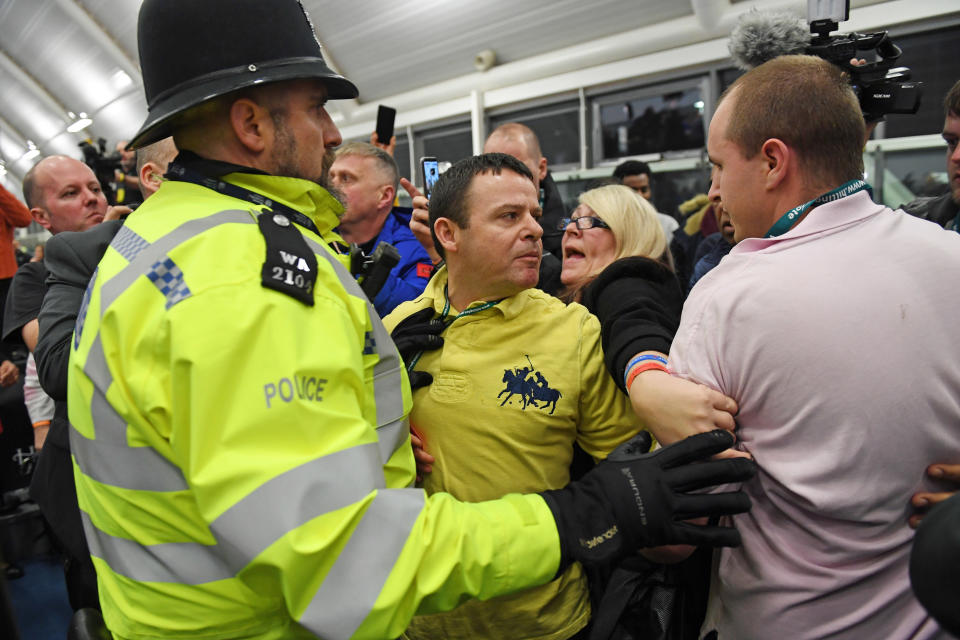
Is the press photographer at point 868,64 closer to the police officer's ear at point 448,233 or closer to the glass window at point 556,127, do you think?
the police officer's ear at point 448,233

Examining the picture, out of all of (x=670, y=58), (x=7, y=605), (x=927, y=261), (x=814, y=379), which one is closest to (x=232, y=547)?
(x=7, y=605)

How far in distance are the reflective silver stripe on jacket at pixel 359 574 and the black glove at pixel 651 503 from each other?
0.27 meters

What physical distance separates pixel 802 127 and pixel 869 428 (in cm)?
53

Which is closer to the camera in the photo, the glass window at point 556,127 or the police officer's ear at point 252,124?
the police officer's ear at point 252,124

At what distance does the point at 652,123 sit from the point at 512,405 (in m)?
5.23

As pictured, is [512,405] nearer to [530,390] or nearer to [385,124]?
[530,390]

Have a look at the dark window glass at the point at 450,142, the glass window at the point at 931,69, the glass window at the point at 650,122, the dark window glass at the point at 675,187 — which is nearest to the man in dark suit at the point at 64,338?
the dark window glass at the point at 675,187

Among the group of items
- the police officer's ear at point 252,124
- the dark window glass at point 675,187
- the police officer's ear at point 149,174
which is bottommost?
the dark window glass at point 675,187

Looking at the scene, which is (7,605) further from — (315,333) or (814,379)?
(814,379)

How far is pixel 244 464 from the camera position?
73 centimetres

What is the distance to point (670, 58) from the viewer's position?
207 inches

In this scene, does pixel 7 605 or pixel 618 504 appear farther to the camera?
pixel 618 504

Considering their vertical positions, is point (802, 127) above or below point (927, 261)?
above

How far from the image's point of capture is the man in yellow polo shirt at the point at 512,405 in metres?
1.37
